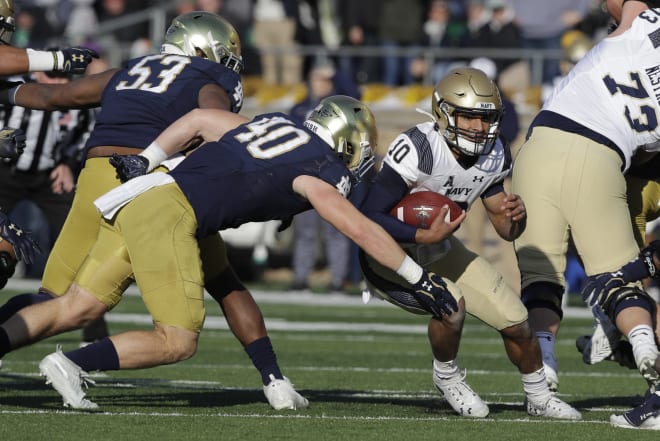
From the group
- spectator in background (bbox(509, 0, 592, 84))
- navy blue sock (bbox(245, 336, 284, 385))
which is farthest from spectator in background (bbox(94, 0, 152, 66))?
navy blue sock (bbox(245, 336, 284, 385))

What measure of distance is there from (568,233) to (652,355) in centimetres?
83

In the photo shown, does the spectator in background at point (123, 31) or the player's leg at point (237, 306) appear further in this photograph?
the spectator in background at point (123, 31)

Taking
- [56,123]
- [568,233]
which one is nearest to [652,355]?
[568,233]

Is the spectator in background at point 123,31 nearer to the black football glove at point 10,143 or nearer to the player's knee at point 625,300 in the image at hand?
the black football glove at point 10,143

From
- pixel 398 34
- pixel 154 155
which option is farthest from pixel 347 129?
pixel 398 34

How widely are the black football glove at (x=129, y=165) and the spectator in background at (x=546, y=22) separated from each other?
10.3 metres

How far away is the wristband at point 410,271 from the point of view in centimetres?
566

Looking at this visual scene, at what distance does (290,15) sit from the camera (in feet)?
55.5

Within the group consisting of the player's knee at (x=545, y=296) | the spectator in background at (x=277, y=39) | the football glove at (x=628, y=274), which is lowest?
the spectator in background at (x=277, y=39)

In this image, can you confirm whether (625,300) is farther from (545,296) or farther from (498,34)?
(498,34)

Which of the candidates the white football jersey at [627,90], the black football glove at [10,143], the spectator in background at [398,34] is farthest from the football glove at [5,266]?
the spectator in background at [398,34]

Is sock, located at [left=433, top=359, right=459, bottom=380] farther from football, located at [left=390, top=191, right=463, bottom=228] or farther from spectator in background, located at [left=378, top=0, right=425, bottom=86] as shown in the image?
spectator in background, located at [left=378, top=0, right=425, bottom=86]

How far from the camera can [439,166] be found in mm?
6020

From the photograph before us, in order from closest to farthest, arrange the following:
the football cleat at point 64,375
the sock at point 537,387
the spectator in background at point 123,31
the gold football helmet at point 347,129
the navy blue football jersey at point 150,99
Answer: the football cleat at point 64,375 → the sock at point 537,387 → the gold football helmet at point 347,129 → the navy blue football jersey at point 150,99 → the spectator in background at point 123,31
